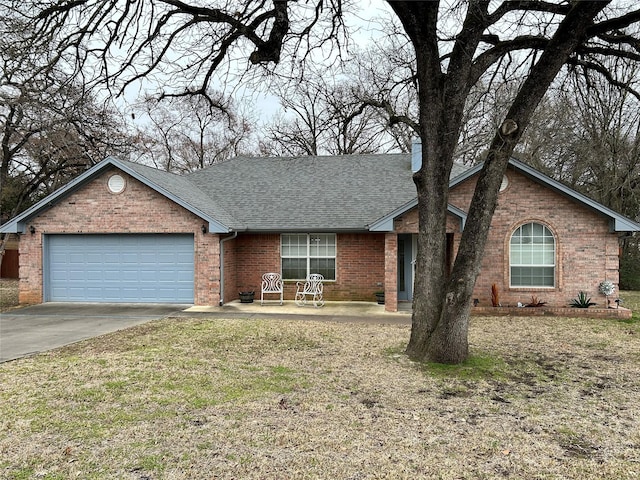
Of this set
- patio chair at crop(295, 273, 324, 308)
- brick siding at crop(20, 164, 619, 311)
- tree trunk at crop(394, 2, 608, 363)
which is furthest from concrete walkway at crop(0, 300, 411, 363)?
tree trunk at crop(394, 2, 608, 363)

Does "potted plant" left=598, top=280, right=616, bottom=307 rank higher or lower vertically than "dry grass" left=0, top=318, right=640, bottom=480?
higher

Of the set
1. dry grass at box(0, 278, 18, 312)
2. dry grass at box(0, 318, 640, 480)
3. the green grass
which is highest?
dry grass at box(0, 278, 18, 312)

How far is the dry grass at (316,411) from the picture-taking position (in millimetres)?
4305

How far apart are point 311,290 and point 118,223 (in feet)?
21.4

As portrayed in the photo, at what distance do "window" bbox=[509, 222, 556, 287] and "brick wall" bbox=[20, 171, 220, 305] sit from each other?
8884mm

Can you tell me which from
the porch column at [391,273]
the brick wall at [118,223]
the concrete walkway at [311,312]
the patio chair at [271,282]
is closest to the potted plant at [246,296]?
the concrete walkway at [311,312]

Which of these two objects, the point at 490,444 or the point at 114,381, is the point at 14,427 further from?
the point at 490,444

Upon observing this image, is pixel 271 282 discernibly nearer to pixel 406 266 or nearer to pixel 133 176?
pixel 406 266

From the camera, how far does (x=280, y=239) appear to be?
53.5 ft

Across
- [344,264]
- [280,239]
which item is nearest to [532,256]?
[344,264]

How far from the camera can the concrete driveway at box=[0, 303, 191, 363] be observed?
9.43 meters

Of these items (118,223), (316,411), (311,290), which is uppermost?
(118,223)

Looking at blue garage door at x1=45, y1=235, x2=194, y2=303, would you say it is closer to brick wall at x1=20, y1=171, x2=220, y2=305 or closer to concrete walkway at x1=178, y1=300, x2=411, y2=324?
brick wall at x1=20, y1=171, x2=220, y2=305

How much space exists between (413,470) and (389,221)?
984cm
